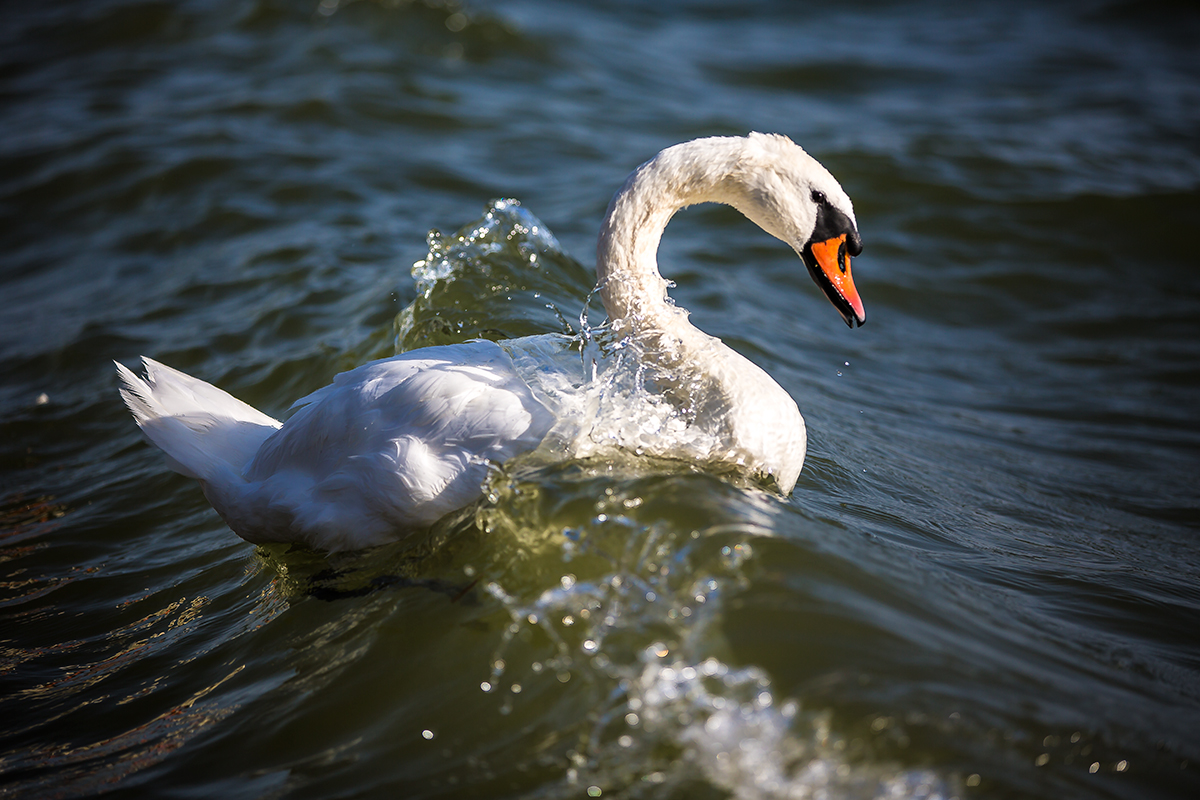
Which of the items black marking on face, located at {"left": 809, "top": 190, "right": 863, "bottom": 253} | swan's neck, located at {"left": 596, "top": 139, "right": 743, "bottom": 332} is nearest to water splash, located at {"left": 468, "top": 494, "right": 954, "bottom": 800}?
swan's neck, located at {"left": 596, "top": 139, "right": 743, "bottom": 332}

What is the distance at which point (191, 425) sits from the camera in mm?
3814

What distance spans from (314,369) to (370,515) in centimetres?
249

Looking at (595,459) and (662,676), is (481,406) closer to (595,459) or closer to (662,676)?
(595,459)

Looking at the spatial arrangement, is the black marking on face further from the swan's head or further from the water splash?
the water splash

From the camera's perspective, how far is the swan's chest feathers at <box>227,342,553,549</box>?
10.0 ft

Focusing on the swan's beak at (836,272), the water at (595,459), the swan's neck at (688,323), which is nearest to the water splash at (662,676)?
the water at (595,459)

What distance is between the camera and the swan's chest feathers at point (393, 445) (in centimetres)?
306

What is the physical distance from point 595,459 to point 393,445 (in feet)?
2.22

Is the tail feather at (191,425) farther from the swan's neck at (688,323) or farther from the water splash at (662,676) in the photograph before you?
the swan's neck at (688,323)

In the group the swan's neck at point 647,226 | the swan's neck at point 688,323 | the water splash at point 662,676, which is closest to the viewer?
the water splash at point 662,676

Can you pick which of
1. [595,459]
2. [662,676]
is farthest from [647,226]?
[662,676]

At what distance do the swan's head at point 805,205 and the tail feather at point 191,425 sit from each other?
2226 mm

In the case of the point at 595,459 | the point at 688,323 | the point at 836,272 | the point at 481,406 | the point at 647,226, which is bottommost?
the point at 595,459

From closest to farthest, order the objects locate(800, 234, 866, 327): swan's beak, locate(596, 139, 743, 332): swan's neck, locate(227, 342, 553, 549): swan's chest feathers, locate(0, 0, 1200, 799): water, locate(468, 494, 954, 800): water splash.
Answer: locate(468, 494, 954, 800): water splash
locate(0, 0, 1200, 799): water
locate(227, 342, 553, 549): swan's chest feathers
locate(596, 139, 743, 332): swan's neck
locate(800, 234, 866, 327): swan's beak
